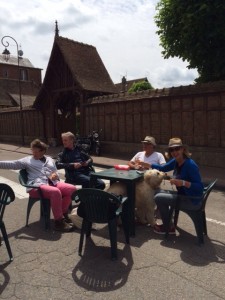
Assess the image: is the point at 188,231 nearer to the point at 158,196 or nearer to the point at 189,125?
the point at 158,196

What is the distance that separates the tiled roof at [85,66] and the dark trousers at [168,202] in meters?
12.9

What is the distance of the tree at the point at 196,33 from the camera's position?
429 inches

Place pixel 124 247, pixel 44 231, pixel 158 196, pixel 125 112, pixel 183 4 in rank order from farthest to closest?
pixel 125 112, pixel 183 4, pixel 44 231, pixel 158 196, pixel 124 247

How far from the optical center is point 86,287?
372 centimetres

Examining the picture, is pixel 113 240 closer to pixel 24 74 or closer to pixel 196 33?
pixel 196 33

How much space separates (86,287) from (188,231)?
231 cm

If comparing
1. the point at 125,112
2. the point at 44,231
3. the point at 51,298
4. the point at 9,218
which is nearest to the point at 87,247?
the point at 44,231

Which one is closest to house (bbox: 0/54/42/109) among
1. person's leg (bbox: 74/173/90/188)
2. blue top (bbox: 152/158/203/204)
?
person's leg (bbox: 74/173/90/188)

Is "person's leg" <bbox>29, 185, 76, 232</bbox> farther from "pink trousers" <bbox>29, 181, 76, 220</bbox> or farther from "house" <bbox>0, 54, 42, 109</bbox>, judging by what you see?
"house" <bbox>0, 54, 42, 109</bbox>

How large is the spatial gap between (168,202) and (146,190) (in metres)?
0.52

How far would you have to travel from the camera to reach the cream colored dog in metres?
5.43

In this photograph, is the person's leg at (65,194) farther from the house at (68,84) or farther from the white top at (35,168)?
the house at (68,84)

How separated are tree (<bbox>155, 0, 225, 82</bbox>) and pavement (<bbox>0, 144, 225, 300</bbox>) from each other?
303 inches

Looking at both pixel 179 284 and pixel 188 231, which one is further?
pixel 188 231
